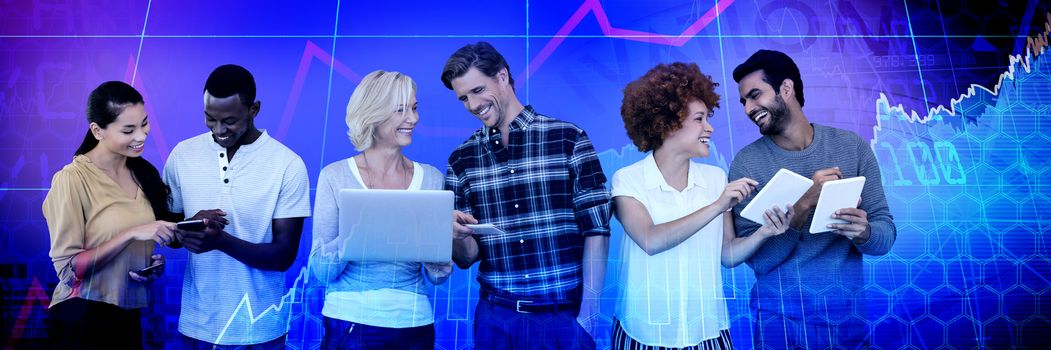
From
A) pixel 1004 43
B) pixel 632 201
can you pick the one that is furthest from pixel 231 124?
pixel 1004 43

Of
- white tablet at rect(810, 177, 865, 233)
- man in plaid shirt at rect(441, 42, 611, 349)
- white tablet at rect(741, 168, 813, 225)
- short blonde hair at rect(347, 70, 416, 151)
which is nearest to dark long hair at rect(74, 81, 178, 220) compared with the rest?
short blonde hair at rect(347, 70, 416, 151)

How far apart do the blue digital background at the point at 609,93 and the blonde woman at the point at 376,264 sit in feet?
0.26

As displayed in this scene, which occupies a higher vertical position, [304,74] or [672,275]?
[304,74]

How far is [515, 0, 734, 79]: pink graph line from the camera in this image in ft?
10.3

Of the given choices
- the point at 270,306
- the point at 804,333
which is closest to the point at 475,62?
the point at 270,306

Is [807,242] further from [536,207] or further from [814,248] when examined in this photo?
[536,207]

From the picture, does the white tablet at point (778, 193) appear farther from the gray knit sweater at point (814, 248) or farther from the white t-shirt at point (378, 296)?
the white t-shirt at point (378, 296)

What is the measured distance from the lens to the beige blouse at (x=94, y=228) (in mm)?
2834

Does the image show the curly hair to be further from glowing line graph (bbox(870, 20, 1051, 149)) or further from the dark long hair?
the dark long hair

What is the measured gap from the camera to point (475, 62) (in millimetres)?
3049

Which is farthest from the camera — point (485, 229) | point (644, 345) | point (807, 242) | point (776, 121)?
point (776, 121)

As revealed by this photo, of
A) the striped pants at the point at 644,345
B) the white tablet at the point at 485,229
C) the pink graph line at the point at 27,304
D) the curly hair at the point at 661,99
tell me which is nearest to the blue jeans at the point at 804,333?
the striped pants at the point at 644,345

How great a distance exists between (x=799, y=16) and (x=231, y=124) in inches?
87.0

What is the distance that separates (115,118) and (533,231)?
164cm
